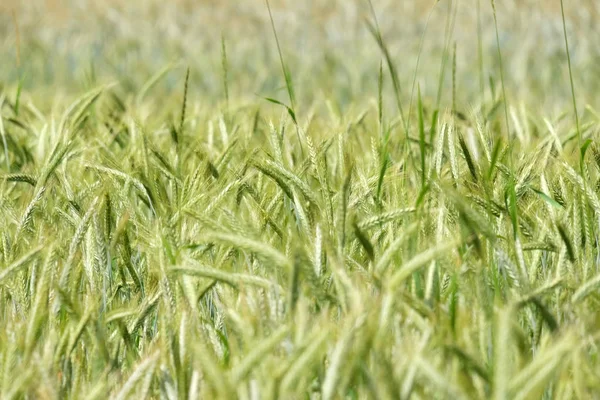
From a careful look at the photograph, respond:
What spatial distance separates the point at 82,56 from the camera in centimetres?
479

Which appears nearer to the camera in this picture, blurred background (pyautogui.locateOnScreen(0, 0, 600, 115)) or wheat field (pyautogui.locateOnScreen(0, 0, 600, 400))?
wheat field (pyautogui.locateOnScreen(0, 0, 600, 400))

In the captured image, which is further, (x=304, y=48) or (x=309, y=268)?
(x=304, y=48)

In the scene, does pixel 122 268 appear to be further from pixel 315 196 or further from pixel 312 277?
pixel 312 277

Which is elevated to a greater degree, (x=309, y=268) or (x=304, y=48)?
(x=304, y=48)

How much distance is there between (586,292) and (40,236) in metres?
0.57

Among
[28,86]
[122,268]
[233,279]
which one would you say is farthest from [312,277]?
[28,86]

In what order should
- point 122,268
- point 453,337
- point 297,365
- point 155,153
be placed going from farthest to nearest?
point 155,153, point 122,268, point 453,337, point 297,365

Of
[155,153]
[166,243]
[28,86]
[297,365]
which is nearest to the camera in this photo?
[297,365]

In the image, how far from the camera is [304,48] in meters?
4.99

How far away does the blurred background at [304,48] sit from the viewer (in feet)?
13.3

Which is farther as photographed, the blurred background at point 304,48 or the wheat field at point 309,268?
the blurred background at point 304,48

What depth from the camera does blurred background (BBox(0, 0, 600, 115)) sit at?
13.3 feet

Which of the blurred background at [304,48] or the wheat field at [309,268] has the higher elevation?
the blurred background at [304,48]

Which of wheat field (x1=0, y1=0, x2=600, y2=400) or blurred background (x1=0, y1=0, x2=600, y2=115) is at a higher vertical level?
blurred background (x1=0, y1=0, x2=600, y2=115)
